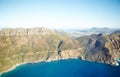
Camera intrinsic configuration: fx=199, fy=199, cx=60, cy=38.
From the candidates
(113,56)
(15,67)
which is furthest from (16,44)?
(113,56)

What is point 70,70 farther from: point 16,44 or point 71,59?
point 16,44

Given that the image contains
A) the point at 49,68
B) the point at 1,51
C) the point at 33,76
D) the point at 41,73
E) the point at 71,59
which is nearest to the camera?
the point at 33,76

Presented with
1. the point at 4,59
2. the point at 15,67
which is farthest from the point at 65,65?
the point at 4,59

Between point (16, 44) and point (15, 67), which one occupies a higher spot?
point (16, 44)

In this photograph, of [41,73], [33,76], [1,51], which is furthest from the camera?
[1,51]

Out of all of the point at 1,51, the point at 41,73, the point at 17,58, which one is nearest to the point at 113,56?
the point at 41,73

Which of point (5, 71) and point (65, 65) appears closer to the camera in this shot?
point (5, 71)

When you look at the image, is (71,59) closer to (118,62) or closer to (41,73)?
(118,62)

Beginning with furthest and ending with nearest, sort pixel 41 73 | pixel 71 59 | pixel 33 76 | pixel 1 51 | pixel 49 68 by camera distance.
Answer: pixel 71 59
pixel 1 51
pixel 49 68
pixel 41 73
pixel 33 76

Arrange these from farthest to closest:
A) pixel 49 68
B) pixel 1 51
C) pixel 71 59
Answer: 1. pixel 71 59
2. pixel 1 51
3. pixel 49 68

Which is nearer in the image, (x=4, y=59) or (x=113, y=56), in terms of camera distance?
(x=4, y=59)
